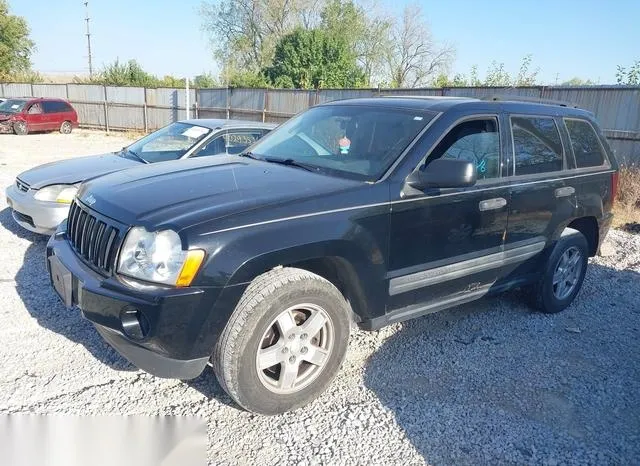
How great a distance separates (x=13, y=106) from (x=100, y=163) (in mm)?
20000

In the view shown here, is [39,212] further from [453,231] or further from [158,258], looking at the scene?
[453,231]

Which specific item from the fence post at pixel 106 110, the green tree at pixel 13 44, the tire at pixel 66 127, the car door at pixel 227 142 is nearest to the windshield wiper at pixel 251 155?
the car door at pixel 227 142

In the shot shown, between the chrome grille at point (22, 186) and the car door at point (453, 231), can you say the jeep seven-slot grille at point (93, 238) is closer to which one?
the car door at point (453, 231)

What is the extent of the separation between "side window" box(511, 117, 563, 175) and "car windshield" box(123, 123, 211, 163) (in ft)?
12.8

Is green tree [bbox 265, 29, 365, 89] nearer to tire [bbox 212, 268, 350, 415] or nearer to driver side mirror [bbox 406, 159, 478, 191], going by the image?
driver side mirror [bbox 406, 159, 478, 191]

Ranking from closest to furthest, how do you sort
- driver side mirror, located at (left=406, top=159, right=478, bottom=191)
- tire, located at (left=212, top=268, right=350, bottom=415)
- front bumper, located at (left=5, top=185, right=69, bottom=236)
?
tire, located at (left=212, top=268, right=350, bottom=415) < driver side mirror, located at (left=406, top=159, right=478, bottom=191) < front bumper, located at (left=5, top=185, right=69, bottom=236)

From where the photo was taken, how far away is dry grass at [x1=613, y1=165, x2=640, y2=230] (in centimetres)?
829

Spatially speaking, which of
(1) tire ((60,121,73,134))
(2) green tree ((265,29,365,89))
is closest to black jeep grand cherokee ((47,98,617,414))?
(1) tire ((60,121,73,134))

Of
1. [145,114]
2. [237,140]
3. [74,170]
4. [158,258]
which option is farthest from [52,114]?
[158,258]

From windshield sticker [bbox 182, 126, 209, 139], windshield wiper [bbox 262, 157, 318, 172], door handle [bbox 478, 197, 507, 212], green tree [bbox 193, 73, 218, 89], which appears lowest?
door handle [bbox 478, 197, 507, 212]

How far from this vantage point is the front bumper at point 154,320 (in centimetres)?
247

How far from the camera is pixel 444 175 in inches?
123

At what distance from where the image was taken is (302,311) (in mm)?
2945

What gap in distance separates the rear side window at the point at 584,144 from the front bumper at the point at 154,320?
3643mm
